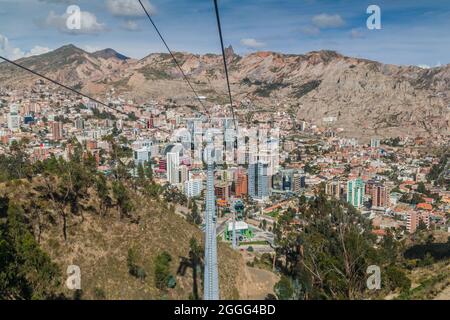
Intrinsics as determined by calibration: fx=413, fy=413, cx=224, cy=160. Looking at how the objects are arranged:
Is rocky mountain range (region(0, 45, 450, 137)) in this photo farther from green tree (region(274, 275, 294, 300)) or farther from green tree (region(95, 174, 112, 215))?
green tree (region(274, 275, 294, 300))

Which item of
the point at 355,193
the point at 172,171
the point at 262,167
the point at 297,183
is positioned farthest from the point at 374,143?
the point at 172,171

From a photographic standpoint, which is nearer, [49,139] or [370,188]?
[370,188]

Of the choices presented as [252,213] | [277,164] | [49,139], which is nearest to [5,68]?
[49,139]

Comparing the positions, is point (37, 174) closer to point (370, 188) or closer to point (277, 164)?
point (370, 188)

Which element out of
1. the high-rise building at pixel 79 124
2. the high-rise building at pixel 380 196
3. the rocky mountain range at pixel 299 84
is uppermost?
the rocky mountain range at pixel 299 84

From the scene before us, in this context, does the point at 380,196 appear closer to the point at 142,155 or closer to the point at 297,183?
the point at 297,183

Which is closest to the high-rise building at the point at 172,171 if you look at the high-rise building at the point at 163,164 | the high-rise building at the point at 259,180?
the high-rise building at the point at 163,164

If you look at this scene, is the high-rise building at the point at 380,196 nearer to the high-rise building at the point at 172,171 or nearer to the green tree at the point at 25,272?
the high-rise building at the point at 172,171
